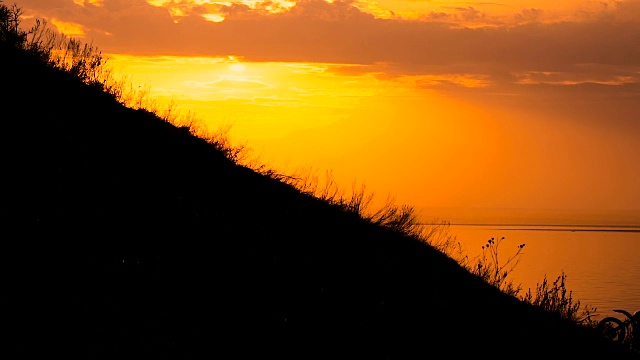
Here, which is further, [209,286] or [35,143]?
[35,143]

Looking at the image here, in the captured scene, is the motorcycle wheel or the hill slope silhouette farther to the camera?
the motorcycle wheel

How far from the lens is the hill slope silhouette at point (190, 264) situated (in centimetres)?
799

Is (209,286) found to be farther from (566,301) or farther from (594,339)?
(566,301)

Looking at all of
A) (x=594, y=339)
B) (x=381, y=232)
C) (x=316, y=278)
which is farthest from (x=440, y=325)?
(x=381, y=232)

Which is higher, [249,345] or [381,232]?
[381,232]

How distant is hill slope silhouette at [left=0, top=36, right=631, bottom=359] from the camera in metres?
7.99

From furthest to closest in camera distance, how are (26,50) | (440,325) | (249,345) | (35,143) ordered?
(26,50)
(35,143)
(440,325)
(249,345)

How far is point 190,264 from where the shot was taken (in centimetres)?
975

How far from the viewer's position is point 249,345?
26.5 feet

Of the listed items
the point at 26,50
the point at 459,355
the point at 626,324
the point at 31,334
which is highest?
the point at 26,50

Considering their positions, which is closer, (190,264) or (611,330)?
(190,264)

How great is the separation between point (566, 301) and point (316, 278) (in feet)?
22.5

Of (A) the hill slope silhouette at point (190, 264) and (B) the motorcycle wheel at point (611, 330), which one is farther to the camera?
(B) the motorcycle wheel at point (611, 330)

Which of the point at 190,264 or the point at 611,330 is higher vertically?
the point at 611,330
